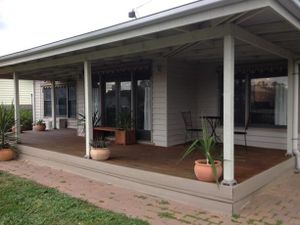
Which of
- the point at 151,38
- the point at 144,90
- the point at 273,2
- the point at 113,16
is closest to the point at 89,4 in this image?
the point at 113,16

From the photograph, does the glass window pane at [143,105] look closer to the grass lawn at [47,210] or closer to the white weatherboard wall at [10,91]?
the grass lawn at [47,210]

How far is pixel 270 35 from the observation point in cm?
466

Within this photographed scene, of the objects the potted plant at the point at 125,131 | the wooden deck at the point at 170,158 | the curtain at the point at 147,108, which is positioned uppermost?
the curtain at the point at 147,108

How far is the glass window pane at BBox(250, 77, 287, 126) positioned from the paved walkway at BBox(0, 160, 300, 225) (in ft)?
5.23

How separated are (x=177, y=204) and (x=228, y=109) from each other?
151 cm

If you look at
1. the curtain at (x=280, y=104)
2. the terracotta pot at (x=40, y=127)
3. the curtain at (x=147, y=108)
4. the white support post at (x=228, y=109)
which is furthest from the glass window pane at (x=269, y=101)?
the terracotta pot at (x=40, y=127)

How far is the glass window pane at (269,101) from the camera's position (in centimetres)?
703

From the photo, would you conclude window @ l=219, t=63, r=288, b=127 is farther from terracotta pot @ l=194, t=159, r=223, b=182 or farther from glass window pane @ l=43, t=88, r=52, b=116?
glass window pane @ l=43, t=88, r=52, b=116

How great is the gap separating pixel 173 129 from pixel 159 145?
1.66 feet

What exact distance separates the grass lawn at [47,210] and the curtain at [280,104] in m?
4.66

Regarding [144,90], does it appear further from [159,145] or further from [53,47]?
[53,47]

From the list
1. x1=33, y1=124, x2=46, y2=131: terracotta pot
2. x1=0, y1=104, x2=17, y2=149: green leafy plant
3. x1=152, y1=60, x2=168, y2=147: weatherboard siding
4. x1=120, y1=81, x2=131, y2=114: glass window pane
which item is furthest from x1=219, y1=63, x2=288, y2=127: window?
x1=33, y1=124, x2=46, y2=131: terracotta pot

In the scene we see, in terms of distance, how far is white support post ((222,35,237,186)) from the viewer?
3893mm

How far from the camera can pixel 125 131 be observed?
784 centimetres
